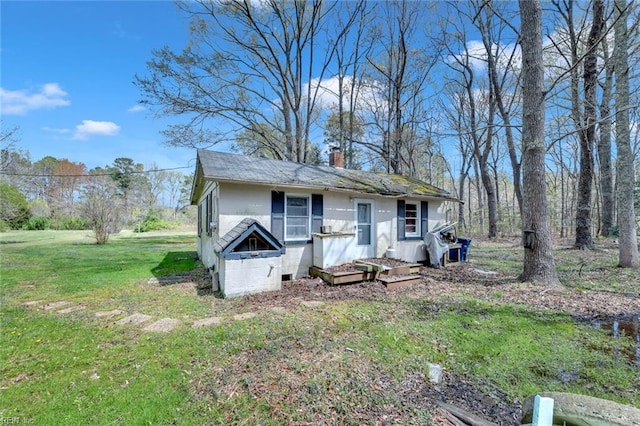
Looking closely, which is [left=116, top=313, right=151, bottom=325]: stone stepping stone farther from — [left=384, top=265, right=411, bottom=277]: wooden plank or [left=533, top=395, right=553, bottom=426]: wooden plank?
[left=384, top=265, right=411, bottom=277]: wooden plank

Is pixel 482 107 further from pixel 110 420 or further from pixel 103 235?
pixel 103 235

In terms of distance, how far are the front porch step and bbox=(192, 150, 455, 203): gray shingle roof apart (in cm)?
261

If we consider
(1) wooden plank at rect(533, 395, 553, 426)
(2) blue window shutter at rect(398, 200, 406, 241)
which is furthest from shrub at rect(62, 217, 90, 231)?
(1) wooden plank at rect(533, 395, 553, 426)

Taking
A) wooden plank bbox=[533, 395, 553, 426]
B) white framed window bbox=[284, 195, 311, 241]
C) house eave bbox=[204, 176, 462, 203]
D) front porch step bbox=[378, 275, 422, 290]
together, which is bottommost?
front porch step bbox=[378, 275, 422, 290]

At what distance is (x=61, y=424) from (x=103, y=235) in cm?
1693

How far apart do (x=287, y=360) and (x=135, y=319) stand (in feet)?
9.86

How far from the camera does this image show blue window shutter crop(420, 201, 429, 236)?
9.73 metres

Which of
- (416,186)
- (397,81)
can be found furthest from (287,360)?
(397,81)

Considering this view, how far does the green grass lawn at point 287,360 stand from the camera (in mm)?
2361

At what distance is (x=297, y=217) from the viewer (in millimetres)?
7352

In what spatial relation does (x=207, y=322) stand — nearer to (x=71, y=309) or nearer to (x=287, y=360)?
(x=287, y=360)

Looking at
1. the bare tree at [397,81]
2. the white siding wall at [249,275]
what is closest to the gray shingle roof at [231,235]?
the white siding wall at [249,275]

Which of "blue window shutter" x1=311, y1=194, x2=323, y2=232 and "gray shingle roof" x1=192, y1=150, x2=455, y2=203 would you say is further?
Result: "blue window shutter" x1=311, y1=194, x2=323, y2=232

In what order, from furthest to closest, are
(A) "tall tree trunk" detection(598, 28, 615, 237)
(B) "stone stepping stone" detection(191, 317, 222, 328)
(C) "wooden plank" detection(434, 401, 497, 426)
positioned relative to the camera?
(A) "tall tree trunk" detection(598, 28, 615, 237)
(B) "stone stepping stone" detection(191, 317, 222, 328)
(C) "wooden plank" detection(434, 401, 497, 426)
